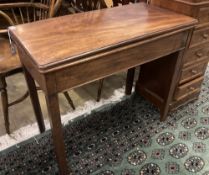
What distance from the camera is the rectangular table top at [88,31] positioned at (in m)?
0.89

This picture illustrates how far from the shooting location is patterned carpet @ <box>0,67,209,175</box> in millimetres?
1312

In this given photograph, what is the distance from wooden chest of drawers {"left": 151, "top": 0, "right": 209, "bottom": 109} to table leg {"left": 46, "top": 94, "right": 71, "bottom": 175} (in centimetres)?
88

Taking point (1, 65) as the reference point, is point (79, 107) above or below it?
below

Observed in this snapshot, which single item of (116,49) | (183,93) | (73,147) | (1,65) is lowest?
(73,147)

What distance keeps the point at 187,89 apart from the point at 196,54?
0.89 ft

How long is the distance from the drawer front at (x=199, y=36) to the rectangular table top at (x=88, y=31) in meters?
0.15

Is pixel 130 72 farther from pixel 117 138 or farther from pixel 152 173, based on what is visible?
pixel 152 173

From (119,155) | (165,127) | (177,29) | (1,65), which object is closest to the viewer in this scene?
(177,29)

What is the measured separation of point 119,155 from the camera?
1.38 metres

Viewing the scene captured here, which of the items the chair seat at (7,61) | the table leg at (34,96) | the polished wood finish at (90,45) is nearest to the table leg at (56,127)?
the polished wood finish at (90,45)

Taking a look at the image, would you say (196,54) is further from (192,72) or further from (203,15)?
(203,15)

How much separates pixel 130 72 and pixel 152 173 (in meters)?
0.81

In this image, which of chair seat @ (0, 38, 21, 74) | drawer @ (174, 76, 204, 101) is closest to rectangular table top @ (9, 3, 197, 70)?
chair seat @ (0, 38, 21, 74)

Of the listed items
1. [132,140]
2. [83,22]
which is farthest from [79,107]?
[83,22]
